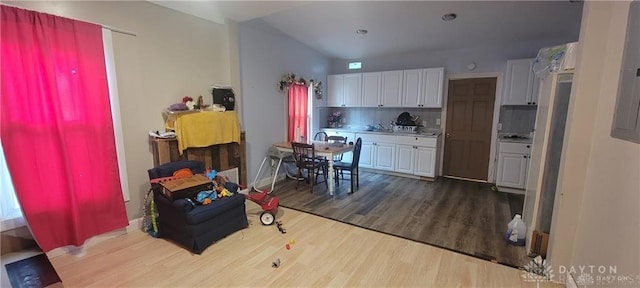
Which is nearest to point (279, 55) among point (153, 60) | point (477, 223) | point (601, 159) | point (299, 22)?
point (299, 22)

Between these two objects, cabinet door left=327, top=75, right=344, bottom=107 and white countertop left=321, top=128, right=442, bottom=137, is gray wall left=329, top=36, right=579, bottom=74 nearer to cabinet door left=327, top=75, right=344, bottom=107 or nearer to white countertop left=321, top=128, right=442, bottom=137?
cabinet door left=327, top=75, right=344, bottom=107

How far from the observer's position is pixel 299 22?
4090mm

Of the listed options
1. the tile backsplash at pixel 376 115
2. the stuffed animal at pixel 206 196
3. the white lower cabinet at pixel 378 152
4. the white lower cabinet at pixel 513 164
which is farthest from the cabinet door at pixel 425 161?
the stuffed animal at pixel 206 196

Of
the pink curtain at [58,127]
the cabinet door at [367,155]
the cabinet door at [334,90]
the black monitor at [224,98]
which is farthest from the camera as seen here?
the cabinet door at [334,90]

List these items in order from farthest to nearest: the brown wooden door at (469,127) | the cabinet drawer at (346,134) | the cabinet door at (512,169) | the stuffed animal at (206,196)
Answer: the cabinet drawer at (346,134), the brown wooden door at (469,127), the cabinet door at (512,169), the stuffed animal at (206,196)

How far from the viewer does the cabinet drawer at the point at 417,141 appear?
4.72 metres

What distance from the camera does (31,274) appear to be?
62.6 inches

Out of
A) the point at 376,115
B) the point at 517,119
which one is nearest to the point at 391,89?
the point at 376,115

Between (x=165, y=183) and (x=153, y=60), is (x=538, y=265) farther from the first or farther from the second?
(x=153, y=60)

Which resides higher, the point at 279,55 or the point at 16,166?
the point at 279,55

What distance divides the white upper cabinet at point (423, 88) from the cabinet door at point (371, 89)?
0.53 m

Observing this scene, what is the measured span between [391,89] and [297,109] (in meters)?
1.89

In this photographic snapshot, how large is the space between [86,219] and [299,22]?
11.7 ft

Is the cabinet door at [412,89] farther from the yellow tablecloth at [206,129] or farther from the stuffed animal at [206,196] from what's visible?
the stuffed animal at [206,196]
